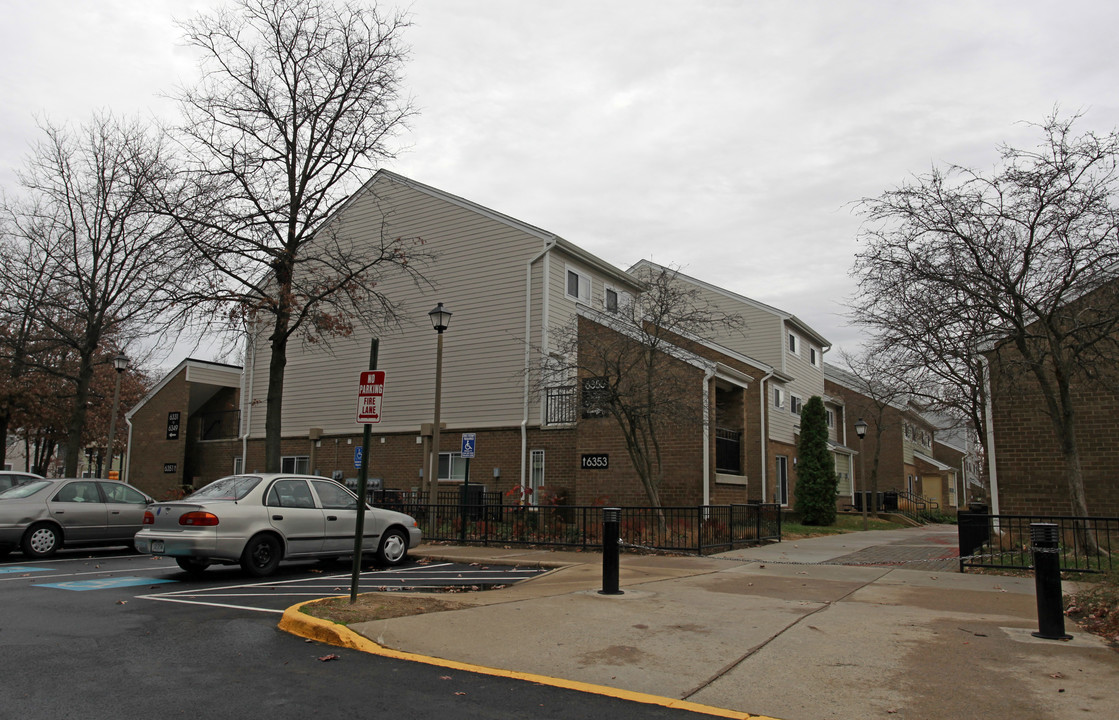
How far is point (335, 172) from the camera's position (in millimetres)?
22438

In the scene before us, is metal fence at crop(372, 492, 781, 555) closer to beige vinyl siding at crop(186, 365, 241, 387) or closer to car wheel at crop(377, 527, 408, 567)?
car wheel at crop(377, 527, 408, 567)

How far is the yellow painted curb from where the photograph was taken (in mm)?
5070

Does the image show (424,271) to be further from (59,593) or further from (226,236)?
(59,593)

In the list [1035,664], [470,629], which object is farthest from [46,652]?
[1035,664]

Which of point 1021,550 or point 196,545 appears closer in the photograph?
point 196,545

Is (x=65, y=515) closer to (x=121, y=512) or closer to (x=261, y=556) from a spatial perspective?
(x=121, y=512)

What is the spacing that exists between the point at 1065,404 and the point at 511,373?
14.7 m

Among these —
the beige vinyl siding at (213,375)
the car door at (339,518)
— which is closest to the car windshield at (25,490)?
the car door at (339,518)

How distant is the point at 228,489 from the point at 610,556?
5.76 meters

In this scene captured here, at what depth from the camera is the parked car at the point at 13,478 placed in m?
14.9

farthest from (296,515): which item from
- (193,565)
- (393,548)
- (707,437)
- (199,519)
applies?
(707,437)

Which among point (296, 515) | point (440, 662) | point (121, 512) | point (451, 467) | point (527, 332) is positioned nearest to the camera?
point (440, 662)

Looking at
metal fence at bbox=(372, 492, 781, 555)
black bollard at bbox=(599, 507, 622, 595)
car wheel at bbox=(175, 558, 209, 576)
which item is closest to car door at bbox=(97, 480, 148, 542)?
car wheel at bbox=(175, 558, 209, 576)

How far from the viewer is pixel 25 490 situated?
549 inches
